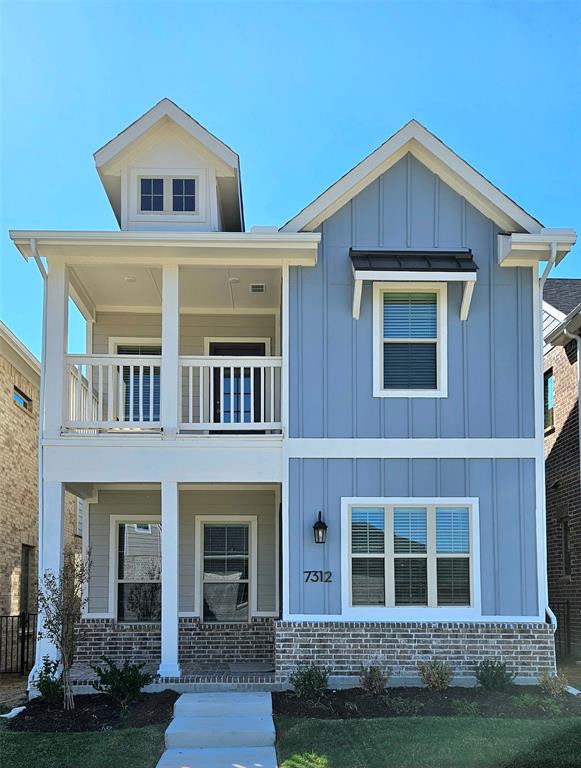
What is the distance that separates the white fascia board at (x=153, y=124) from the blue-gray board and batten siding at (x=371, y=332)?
195 centimetres

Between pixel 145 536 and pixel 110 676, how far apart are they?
3925mm

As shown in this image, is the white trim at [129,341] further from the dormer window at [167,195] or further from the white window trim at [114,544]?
the white window trim at [114,544]

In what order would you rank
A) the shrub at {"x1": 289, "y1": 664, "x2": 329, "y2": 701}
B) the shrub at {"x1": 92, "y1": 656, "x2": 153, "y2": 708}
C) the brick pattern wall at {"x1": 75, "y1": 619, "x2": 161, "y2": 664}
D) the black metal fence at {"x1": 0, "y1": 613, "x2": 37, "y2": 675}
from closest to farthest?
the shrub at {"x1": 92, "y1": 656, "x2": 153, "y2": 708}
the shrub at {"x1": 289, "y1": 664, "x2": 329, "y2": 701}
the brick pattern wall at {"x1": 75, "y1": 619, "x2": 161, "y2": 664}
the black metal fence at {"x1": 0, "y1": 613, "x2": 37, "y2": 675}

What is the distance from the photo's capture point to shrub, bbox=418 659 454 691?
11.2 meters

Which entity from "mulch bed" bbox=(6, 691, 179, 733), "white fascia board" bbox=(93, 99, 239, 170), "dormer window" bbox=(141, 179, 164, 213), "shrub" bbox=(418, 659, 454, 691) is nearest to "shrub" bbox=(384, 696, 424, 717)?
"shrub" bbox=(418, 659, 454, 691)

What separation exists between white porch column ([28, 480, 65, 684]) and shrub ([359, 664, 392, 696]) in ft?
12.8

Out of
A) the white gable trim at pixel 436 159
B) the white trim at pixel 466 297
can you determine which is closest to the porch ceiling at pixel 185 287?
the white gable trim at pixel 436 159

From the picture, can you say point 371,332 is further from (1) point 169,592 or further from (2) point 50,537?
(2) point 50,537

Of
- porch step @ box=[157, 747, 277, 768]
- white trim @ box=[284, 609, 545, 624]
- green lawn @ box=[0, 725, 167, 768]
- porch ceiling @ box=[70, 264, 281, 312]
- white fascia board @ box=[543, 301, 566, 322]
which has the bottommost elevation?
porch step @ box=[157, 747, 277, 768]

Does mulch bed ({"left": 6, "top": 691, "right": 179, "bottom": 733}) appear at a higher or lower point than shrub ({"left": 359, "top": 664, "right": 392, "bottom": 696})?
lower

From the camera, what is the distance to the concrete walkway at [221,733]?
8992mm

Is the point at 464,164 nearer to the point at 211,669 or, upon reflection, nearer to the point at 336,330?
the point at 336,330

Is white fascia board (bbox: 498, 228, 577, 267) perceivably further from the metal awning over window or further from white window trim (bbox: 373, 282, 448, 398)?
white window trim (bbox: 373, 282, 448, 398)

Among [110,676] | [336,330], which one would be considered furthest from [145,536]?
[336,330]
